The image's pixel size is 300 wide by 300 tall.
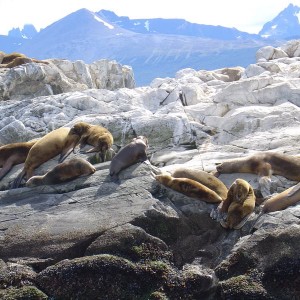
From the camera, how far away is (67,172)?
10.1 metres

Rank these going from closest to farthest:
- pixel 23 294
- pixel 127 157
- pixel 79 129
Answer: pixel 23 294
pixel 127 157
pixel 79 129

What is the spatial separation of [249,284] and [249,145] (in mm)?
5411

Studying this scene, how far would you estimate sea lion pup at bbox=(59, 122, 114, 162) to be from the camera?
1151 cm

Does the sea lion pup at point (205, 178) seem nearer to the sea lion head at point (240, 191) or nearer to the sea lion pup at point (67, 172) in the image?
the sea lion head at point (240, 191)

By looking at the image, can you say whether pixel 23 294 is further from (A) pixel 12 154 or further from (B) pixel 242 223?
(A) pixel 12 154

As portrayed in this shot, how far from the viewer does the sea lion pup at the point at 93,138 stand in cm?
1151

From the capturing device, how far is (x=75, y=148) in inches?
467

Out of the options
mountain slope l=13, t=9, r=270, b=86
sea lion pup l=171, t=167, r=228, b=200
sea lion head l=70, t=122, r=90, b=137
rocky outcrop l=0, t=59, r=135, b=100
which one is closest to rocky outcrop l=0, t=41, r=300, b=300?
sea lion pup l=171, t=167, r=228, b=200

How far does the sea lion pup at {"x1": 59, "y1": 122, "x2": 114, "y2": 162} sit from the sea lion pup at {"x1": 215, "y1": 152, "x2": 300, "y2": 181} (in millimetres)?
2505

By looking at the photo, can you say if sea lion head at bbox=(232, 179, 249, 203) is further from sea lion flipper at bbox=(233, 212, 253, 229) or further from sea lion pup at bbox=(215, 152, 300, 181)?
sea lion pup at bbox=(215, 152, 300, 181)

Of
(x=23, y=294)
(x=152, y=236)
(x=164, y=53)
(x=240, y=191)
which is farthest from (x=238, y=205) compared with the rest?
(x=164, y=53)

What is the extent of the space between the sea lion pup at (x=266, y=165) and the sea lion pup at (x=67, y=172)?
2.51 meters

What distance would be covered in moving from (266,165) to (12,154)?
535 centimetres

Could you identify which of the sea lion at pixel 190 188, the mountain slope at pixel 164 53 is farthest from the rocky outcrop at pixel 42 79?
the mountain slope at pixel 164 53
